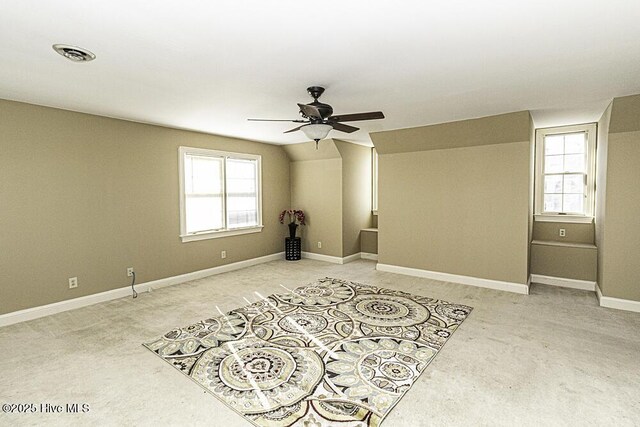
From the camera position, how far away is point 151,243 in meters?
4.85

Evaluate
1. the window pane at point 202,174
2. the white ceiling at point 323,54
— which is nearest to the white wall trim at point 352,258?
the window pane at point 202,174

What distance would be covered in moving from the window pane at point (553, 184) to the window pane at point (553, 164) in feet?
0.33

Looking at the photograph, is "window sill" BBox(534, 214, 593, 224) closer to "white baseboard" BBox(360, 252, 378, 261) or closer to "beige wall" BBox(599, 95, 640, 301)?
"beige wall" BBox(599, 95, 640, 301)

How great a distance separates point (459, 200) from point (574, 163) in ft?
6.49

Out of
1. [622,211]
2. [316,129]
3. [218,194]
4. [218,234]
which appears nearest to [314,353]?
Result: [316,129]

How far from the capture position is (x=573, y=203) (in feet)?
17.1

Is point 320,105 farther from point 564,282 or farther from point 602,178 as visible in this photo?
point 564,282

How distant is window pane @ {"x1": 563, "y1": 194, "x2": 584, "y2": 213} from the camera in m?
5.16

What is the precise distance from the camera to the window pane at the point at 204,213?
5.38 m

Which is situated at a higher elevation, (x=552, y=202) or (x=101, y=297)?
(x=552, y=202)

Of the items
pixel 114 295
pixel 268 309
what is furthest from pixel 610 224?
pixel 114 295

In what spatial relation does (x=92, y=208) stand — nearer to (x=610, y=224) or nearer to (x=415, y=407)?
(x=415, y=407)

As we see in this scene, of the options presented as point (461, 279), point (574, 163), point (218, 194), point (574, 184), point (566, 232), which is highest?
point (574, 163)

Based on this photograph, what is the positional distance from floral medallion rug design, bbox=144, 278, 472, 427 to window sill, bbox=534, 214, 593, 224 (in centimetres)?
265
